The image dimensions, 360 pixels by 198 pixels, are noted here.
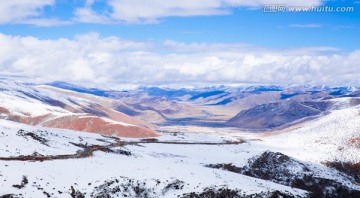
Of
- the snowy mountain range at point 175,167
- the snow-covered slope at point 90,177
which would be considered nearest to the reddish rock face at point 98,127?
the snowy mountain range at point 175,167

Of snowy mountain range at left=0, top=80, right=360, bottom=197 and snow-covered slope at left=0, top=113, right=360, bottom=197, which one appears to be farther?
snowy mountain range at left=0, top=80, right=360, bottom=197

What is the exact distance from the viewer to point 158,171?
5275 cm

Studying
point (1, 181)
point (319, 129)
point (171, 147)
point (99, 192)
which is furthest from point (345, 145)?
point (1, 181)

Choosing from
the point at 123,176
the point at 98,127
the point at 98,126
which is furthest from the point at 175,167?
the point at 98,126

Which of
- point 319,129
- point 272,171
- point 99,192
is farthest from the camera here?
point 319,129

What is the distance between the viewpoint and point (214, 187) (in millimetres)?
44000

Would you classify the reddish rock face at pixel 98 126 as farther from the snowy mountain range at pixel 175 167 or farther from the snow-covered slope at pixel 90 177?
the snow-covered slope at pixel 90 177

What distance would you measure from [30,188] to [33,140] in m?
30.5

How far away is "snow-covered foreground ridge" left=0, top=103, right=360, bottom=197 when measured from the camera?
43750mm

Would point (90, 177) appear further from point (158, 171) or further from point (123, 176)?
point (158, 171)

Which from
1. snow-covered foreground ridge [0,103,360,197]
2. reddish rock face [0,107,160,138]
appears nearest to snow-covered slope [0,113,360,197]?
snow-covered foreground ridge [0,103,360,197]

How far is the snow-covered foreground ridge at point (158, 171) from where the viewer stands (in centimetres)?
4375

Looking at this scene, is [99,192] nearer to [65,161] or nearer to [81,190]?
[81,190]

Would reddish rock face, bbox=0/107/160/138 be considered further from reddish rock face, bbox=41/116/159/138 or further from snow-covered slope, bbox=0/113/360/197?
snow-covered slope, bbox=0/113/360/197
